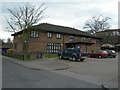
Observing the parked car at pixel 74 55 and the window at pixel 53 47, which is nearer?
the parked car at pixel 74 55

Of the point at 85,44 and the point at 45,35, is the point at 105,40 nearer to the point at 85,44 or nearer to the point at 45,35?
the point at 85,44

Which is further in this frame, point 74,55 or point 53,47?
point 53,47

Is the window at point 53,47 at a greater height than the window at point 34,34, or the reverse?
the window at point 34,34

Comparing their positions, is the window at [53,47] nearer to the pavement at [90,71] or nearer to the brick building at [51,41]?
the brick building at [51,41]

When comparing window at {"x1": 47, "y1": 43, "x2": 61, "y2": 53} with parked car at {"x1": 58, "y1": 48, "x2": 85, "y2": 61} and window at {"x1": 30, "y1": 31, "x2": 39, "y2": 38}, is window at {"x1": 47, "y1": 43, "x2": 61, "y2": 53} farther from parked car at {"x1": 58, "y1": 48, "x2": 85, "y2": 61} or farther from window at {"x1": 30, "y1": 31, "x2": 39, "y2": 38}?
parked car at {"x1": 58, "y1": 48, "x2": 85, "y2": 61}

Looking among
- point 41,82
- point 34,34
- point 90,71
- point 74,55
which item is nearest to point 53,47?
point 34,34

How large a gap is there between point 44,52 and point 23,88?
80.9 ft

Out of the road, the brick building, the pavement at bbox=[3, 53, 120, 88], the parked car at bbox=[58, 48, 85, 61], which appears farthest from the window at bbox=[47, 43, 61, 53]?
the road

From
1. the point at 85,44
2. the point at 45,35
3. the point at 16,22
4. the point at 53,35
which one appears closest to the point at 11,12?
the point at 16,22

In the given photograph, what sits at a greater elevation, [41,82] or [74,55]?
[74,55]

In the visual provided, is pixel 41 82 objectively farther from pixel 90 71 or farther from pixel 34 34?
pixel 34 34

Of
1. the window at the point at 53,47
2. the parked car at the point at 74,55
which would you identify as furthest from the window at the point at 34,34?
the parked car at the point at 74,55

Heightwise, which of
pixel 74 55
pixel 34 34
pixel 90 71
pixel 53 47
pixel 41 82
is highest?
pixel 34 34

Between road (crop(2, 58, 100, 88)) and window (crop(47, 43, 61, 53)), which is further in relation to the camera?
window (crop(47, 43, 61, 53))
